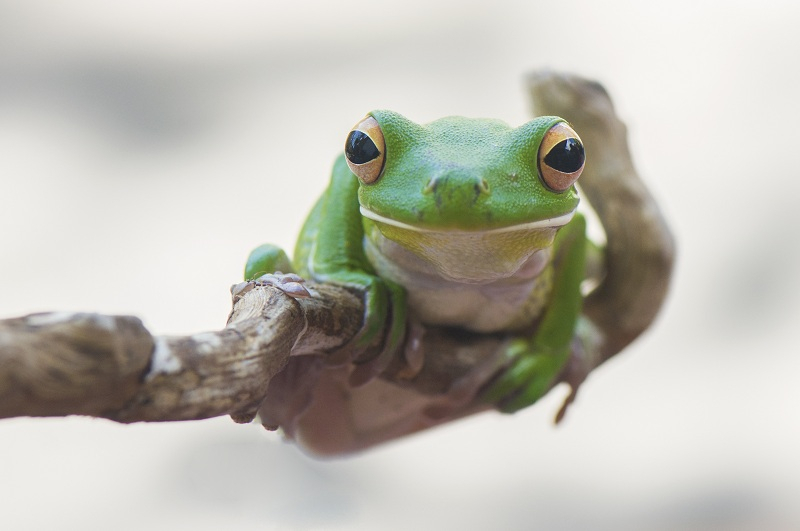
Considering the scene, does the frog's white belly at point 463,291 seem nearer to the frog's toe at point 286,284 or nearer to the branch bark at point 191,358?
the branch bark at point 191,358

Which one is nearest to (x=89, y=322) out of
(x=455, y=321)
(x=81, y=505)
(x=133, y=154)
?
(x=455, y=321)

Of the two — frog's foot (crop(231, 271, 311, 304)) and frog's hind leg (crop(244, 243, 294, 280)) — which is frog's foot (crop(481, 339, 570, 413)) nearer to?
frog's hind leg (crop(244, 243, 294, 280))

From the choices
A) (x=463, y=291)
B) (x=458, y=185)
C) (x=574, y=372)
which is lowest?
(x=574, y=372)

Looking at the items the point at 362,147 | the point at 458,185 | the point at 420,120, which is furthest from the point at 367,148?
the point at 420,120

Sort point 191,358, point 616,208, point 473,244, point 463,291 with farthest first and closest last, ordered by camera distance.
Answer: point 616,208 → point 463,291 → point 473,244 → point 191,358

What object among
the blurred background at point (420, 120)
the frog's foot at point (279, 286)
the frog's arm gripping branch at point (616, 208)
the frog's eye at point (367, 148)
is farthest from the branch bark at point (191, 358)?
the blurred background at point (420, 120)

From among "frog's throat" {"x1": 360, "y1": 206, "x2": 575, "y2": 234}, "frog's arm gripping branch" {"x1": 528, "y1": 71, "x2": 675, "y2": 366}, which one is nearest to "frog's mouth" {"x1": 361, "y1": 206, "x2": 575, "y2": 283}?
"frog's throat" {"x1": 360, "y1": 206, "x2": 575, "y2": 234}

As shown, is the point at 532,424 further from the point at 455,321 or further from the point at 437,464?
the point at 455,321

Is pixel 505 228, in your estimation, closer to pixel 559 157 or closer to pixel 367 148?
pixel 559 157
